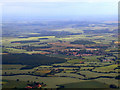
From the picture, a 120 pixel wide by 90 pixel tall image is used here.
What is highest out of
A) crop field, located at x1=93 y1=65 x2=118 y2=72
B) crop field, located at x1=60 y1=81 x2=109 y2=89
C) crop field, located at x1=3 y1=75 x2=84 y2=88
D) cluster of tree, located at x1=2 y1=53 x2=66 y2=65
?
cluster of tree, located at x1=2 y1=53 x2=66 y2=65

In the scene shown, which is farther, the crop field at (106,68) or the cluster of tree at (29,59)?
the cluster of tree at (29,59)

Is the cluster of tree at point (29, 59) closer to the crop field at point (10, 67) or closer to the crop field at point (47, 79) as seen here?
the crop field at point (10, 67)

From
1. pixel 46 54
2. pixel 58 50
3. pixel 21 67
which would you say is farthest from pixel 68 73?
pixel 58 50

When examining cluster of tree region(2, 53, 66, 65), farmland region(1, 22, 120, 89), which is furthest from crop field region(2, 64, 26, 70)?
cluster of tree region(2, 53, 66, 65)

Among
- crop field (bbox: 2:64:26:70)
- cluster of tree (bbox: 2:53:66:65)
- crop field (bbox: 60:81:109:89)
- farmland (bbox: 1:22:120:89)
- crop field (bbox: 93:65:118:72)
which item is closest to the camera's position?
crop field (bbox: 60:81:109:89)

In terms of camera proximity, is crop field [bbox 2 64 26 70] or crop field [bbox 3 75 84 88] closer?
crop field [bbox 3 75 84 88]

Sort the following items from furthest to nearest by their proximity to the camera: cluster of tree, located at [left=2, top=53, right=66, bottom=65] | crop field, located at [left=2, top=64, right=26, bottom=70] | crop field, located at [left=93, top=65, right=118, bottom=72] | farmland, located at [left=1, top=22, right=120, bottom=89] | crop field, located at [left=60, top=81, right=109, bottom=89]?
1. cluster of tree, located at [left=2, top=53, right=66, bottom=65]
2. crop field, located at [left=2, top=64, right=26, bottom=70]
3. crop field, located at [left=93, top=65, right=118, bottom=72]
4. farmland, located at [left=1, top=22, right=120, bottom=89]
5. crop field, located at [left=60, top=81, right=109, bottom=89]

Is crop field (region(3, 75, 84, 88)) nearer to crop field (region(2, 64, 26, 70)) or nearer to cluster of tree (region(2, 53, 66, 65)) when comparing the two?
crop field (region(2, 64, 26, 70))

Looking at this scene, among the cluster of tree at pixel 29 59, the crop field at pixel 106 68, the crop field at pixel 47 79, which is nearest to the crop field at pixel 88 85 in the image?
the crop field at pixel 47 79

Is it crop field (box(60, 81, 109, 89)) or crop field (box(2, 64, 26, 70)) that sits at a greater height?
crop field (box(2, 64, 26, 70))

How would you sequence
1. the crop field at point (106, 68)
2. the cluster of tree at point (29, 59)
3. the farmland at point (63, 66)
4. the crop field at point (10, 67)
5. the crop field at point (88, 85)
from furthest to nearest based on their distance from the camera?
the cluster of tree at point (29, 59), the crop field at point (10, 67), the crop field at point (106, 68), the farmland at point (63, 66), the crop field at point (88, 85)

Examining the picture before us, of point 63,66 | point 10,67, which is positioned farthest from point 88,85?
point 10,67

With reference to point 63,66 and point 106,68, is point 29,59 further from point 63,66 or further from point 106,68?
point 106,68
